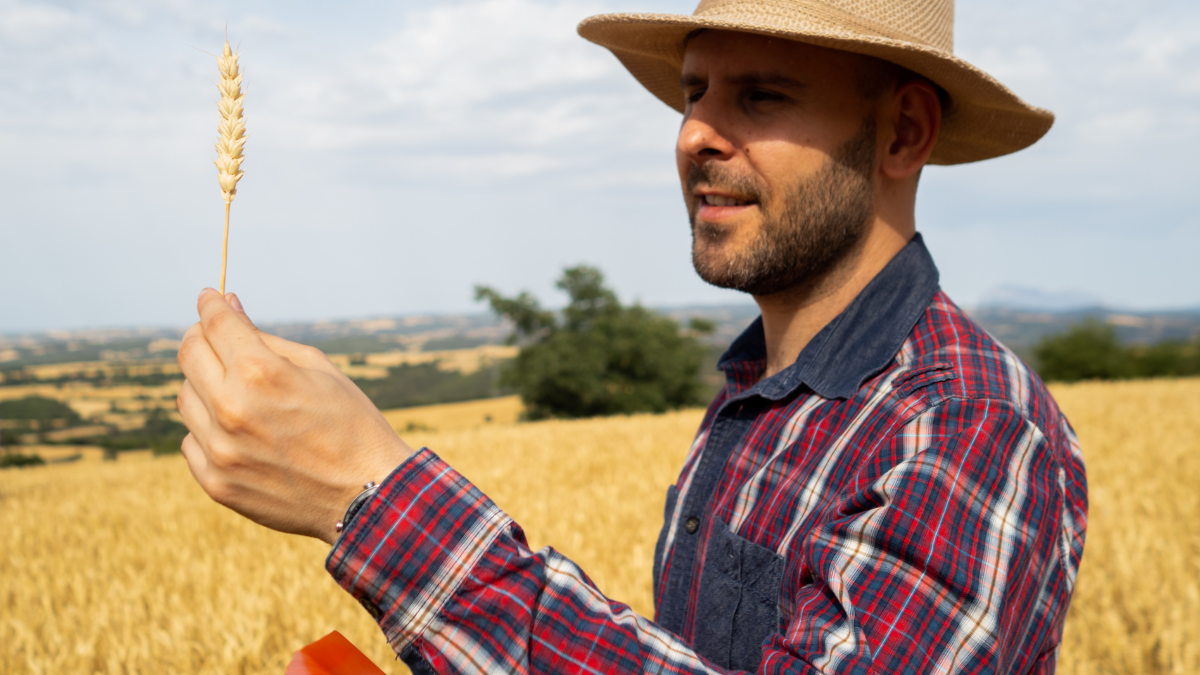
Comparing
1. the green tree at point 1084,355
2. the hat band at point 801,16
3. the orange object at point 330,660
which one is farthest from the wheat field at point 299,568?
the green tree at point 1084,355

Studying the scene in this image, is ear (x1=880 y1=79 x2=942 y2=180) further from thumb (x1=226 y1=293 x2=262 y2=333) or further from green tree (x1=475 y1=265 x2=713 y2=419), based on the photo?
green tree (x1=475 y1=265 x2=713 y2=419)

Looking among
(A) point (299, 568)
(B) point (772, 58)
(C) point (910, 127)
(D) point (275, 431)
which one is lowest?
(A) point (299, 568)

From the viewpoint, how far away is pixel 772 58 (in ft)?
5.60

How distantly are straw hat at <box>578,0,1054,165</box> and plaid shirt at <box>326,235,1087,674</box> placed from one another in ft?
1.79

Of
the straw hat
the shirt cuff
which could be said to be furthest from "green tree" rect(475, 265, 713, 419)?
the shirt cuff

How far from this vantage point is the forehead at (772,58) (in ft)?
5.56

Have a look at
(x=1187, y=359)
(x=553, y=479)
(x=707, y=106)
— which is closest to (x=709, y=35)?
(x=707, y=106)

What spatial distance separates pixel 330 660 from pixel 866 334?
1331 millimetres

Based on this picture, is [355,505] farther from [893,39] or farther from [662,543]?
[893,39]

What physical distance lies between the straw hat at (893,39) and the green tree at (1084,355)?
182ft

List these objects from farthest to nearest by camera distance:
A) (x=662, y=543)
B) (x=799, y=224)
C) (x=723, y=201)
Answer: (x=662, y=543)
(x=723, y=201)
(x=799, y=224)

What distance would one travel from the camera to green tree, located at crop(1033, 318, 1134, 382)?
160ft

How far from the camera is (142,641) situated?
3.08m

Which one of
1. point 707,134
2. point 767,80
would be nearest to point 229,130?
point 707,134
